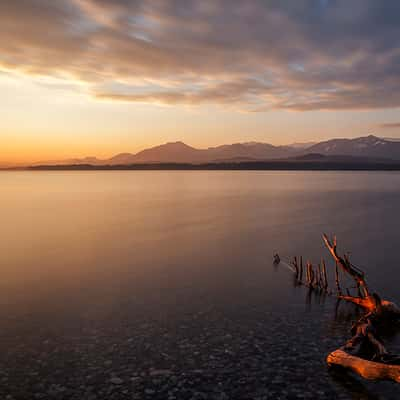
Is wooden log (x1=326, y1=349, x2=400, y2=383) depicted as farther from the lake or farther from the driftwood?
the lake

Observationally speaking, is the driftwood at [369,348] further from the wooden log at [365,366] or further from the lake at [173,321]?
the lake at [173,321]

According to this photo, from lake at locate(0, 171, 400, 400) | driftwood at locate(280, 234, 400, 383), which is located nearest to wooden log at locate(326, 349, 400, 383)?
driftwood at locate(280, 234, 400, 383)

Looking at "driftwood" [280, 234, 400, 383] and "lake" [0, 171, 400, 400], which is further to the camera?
"lake" [0, 171, 400, 400]

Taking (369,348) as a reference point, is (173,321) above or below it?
below

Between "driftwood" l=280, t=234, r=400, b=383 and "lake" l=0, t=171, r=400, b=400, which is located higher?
"driftwood" l=280, t=234, r=400, b=383

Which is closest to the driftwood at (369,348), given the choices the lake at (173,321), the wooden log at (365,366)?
the wooden log at (365,366)

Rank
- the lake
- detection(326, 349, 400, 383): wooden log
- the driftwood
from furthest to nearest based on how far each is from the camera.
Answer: the lake → the driftwood → detection(326, 349, 400, 383): wooden log

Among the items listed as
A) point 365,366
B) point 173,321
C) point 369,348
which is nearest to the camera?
point 365,366

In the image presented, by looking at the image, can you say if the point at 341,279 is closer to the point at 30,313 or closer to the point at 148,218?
the point at 30,313

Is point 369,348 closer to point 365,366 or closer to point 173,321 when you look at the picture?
point 365,366

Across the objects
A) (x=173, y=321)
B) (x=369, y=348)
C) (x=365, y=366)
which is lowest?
(x=173, y=321)

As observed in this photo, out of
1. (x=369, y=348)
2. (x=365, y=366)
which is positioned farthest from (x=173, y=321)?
(x=365, y=366)

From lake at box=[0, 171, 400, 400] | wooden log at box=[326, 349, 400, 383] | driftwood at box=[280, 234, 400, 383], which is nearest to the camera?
wooden log at box=[326, 349, 400, 383]

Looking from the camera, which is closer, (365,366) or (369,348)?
(365,366)
